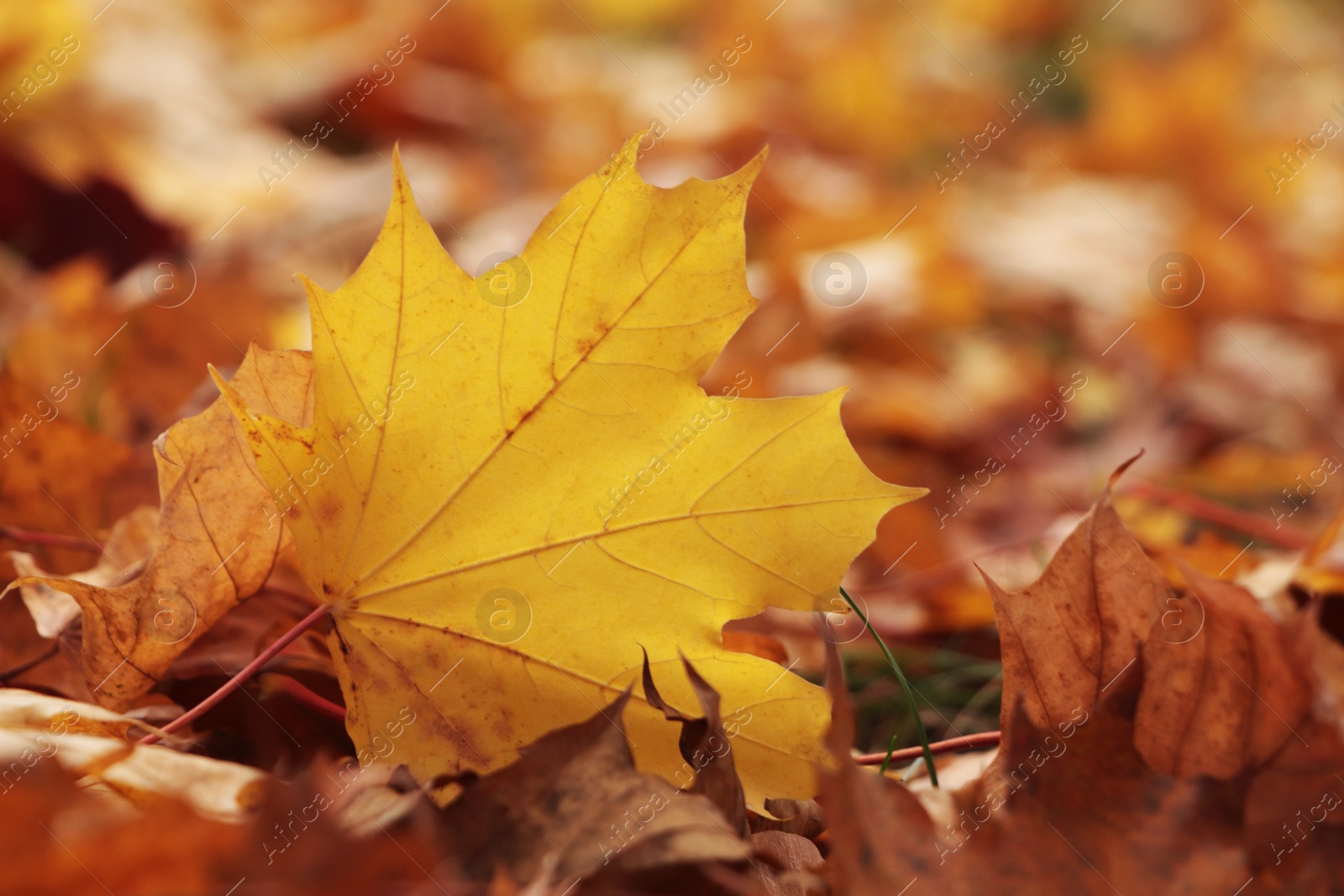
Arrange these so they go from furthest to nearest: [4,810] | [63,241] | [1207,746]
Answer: [63,241] < [1207,746] < [4,810]

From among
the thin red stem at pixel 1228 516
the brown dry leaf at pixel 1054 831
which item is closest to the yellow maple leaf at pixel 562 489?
the brown dry leaf at pixel 1054 831

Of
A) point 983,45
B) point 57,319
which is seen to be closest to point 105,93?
point 57,319

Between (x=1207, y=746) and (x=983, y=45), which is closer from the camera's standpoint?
(x=1207, y=746)

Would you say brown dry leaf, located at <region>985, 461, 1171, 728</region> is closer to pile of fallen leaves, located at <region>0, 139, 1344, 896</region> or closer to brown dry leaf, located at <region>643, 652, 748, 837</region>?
pile of fallen leaves, located at <region>0, 139, 1344, 896</region>

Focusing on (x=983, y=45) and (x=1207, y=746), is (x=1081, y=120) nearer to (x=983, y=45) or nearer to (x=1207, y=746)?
(x=983, y=45)

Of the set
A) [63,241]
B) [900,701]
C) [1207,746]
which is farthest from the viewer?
[63,241]

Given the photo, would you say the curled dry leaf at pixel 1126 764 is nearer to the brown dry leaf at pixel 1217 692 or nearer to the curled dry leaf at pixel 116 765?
the brown dry leaf at pixel 1217 692
